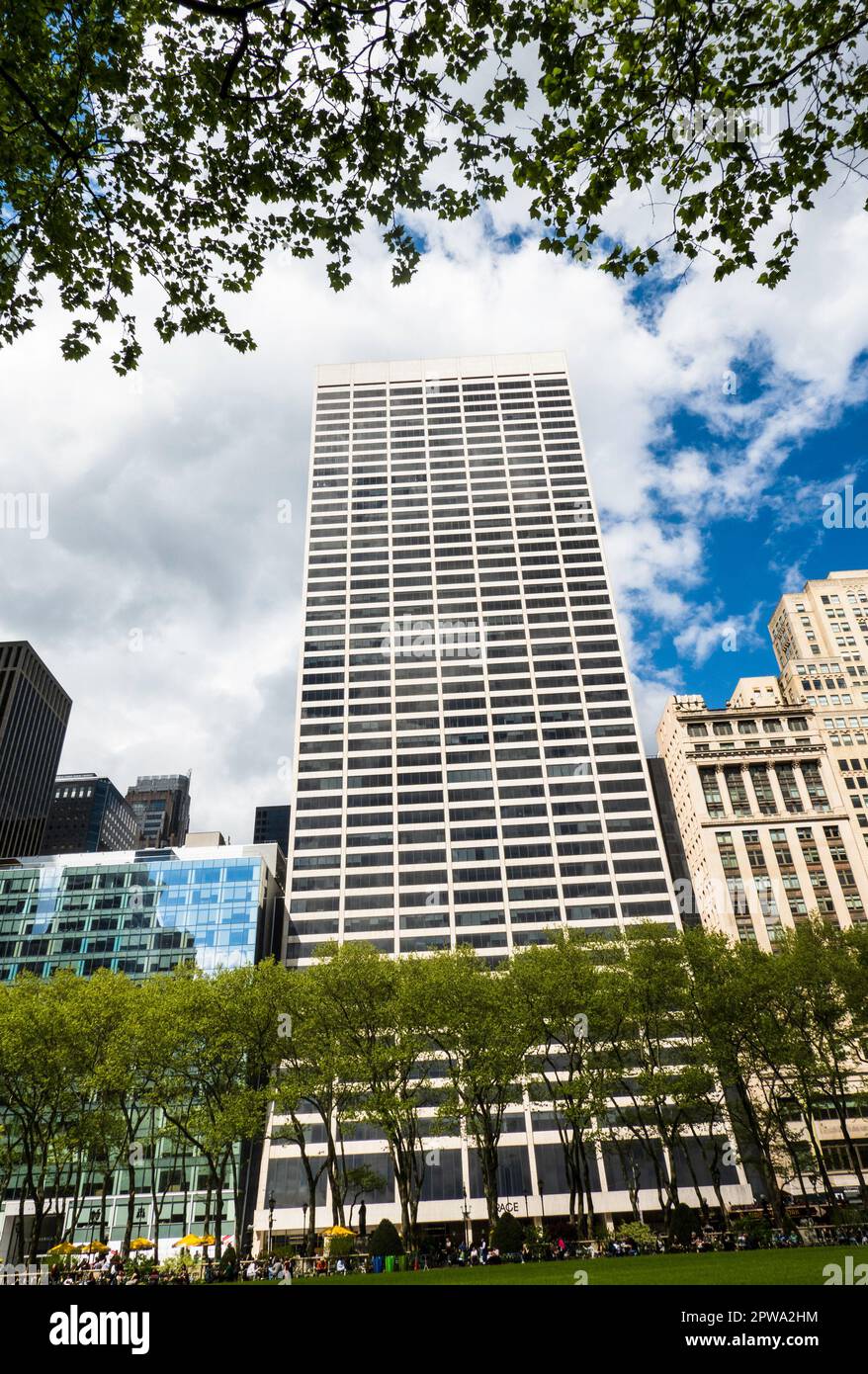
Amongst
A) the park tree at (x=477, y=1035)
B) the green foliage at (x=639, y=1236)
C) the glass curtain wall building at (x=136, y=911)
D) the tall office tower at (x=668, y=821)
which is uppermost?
the tall office tower at (x=668, y=821)

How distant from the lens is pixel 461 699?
10431cm

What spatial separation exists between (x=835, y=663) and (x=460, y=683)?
2194 inches

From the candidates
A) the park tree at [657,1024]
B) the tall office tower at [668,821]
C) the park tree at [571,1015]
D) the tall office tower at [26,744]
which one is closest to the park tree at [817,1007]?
the park tree at [657,1024]

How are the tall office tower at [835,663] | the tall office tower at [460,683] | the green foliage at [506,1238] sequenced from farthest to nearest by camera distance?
the tall office tower at [835,663] → the tall office tower at [460,683] → the green foliage at [506,1238]

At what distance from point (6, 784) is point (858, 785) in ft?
500

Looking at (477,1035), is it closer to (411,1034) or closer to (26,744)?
(411,1034)

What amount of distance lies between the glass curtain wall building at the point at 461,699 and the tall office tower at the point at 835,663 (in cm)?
2782

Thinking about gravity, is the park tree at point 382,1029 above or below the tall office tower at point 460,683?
below

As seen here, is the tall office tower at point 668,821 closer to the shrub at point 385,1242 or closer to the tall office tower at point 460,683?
the tall office tower at point 460,683

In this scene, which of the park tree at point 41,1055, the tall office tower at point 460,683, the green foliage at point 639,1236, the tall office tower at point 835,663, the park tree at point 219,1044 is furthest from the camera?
the tall office tower at point 835,663

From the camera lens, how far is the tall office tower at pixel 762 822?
88.1 metres

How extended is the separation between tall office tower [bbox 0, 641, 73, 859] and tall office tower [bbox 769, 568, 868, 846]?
145022 mm

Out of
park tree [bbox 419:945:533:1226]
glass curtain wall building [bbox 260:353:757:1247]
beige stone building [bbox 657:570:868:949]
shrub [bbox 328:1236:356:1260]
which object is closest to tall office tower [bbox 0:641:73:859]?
glass curtain wall building [bbox 260:353:757:1247]

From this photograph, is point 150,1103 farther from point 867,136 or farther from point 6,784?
point 6,784
